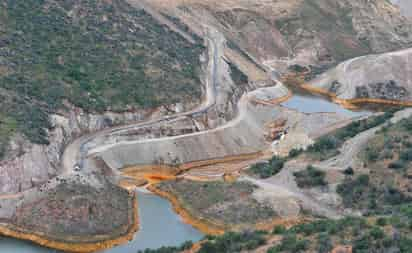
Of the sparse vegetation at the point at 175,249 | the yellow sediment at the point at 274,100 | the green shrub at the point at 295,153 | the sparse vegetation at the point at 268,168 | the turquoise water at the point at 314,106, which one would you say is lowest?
the turquoise water at the point at 314,106

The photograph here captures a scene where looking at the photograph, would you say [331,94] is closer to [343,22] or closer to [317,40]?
[317,40]

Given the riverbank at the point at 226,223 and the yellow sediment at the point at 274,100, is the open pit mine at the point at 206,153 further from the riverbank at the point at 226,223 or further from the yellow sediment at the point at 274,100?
the yellow sediment at the point at 274,100

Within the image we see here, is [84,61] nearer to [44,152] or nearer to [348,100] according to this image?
[44,152]

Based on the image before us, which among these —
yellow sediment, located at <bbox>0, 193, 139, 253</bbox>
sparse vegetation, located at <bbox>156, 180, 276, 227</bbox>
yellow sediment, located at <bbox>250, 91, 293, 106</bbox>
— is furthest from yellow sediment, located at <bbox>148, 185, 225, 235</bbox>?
yellow sediment, located at <bbox>250, 91, 293, 106</bbox>

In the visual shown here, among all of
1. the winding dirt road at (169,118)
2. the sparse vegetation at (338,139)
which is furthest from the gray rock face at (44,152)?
the sparse vegetation at (338,139)

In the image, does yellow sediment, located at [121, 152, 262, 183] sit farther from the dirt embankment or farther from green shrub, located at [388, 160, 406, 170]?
green shrub, located at [388, 160, 406, 170]
